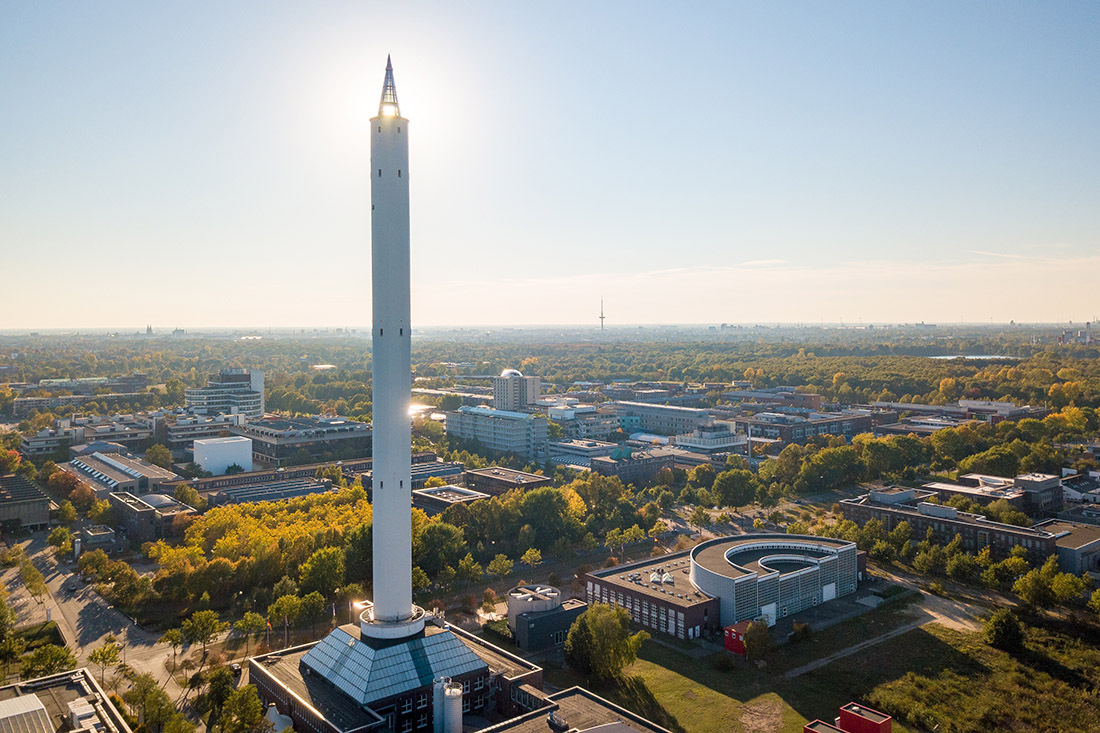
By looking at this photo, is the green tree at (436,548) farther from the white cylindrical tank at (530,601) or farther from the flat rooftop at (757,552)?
the flat rooftop at (757,552)

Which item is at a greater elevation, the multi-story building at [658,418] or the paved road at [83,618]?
the multi-story building at [658,418]

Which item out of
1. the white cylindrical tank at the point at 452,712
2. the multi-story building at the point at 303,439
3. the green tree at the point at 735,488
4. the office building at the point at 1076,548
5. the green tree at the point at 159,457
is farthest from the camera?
the multi-story building at the point at 303,439

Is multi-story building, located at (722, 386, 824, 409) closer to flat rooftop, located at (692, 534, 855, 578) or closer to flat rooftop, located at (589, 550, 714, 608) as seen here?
flat rooftop, located at (692, 534, 855, 578)

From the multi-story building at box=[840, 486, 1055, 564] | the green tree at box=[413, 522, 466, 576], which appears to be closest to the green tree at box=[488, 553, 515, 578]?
the green tree at box=[413, 522, 466, 576]

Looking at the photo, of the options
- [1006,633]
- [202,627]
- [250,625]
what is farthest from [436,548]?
[1006,633]

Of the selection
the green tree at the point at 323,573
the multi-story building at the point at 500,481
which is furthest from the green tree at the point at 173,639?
the multi-story building at the point at 500,481
